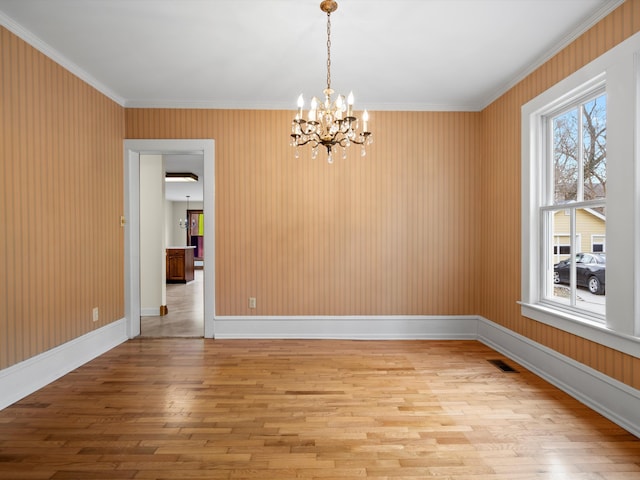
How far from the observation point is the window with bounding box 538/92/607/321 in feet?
9.09

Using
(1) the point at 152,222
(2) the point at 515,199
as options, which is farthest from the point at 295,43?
(1) the point at 152,222

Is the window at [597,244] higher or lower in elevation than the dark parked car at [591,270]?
higher

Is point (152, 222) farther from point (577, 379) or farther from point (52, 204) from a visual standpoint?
point (577, 379)

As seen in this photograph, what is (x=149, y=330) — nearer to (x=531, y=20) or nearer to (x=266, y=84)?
(x=266, y=84)

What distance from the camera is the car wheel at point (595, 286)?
279 centimetres

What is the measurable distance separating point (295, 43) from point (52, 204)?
2505mm

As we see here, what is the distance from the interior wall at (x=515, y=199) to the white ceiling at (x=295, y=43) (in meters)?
0.14

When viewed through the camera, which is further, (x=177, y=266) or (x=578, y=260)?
(x=177, y=266)

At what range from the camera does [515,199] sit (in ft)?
12.2

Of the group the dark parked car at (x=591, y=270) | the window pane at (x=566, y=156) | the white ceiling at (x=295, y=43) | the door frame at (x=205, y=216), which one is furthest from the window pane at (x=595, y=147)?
the door frame at (x=205, y=216)

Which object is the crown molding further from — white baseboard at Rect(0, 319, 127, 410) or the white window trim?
the white window trim

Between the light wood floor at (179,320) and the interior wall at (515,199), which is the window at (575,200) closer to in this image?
the interior wall at (515,199)

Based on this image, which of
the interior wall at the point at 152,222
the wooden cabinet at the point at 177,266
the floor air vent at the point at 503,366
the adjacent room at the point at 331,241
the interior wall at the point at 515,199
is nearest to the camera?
the adjacent room at the point at 331,241

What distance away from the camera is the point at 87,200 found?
12.0 ft
